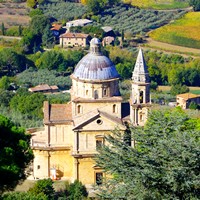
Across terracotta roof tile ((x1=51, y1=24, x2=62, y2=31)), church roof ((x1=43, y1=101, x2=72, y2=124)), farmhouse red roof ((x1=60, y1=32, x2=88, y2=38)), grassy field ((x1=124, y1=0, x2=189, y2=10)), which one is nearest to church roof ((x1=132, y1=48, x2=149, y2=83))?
church roof ((x1=43, y1=101, x2=72, y2=124))

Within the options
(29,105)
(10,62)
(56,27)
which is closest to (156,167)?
(29,105)

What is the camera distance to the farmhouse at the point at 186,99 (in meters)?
54.1

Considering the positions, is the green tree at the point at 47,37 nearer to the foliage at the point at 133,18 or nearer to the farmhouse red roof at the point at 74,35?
the farmhouse red roof at the point at 74,35

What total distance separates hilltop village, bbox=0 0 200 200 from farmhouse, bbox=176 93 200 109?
9 cm

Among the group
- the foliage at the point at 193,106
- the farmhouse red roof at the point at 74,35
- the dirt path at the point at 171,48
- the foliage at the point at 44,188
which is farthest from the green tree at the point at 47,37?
the foliage at the point at 44,188

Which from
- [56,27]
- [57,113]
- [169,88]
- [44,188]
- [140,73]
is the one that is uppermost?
[140,73]

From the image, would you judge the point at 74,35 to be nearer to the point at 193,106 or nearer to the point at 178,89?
the point at 178,89

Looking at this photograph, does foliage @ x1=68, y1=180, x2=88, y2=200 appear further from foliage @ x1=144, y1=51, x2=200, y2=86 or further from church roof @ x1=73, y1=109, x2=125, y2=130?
foliage @ x1=144, y1=51, x2=200, y2=86

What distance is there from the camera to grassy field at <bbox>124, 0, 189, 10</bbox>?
99.0 m

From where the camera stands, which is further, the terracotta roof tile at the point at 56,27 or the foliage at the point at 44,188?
the terracotta roof tile at the point at 56,27

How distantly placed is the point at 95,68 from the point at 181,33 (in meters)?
51.3

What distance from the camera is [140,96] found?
34.2 metres

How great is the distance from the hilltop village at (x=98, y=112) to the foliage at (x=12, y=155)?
0.13 ft

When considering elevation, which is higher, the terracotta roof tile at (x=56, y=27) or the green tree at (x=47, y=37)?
the terracotta roof tile at (x=56, y=27)
